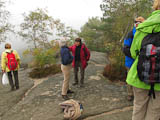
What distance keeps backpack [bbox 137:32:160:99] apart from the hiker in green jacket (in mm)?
77

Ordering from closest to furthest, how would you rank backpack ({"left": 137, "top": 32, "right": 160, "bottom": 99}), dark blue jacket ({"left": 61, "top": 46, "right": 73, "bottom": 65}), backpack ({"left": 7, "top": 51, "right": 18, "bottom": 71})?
1. backpack ({"left": 137, "top": 32, "right": 160, "bottom": 99})
2. dark blue jacket ({"left": 61, "top": 46, "right": 73, "bottom": 65})
3. backpack ({"left": 7, "top": 51, "right": 18, "bottom": 71})

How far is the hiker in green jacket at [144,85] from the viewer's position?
1646 millimetres

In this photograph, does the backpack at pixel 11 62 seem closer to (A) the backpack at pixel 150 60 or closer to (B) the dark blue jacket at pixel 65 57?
(B) the dark blue jacket at pixel 65 57

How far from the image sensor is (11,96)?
4.65 meters

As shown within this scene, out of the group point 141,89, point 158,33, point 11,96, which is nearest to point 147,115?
point 141,89

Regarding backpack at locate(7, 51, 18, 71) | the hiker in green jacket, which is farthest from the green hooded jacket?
backpack at locate(7, 51, 18, 71)

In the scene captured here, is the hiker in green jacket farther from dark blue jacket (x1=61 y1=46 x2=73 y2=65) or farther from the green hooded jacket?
dark blue jacket (x1=61 y1=46 x2=73 y2=65)

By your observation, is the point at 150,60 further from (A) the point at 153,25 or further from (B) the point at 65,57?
(B) the point at 65,57

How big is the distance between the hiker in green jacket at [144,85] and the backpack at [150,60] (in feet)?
0.25

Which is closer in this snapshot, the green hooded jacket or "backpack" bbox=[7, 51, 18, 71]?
the green hooded jacket

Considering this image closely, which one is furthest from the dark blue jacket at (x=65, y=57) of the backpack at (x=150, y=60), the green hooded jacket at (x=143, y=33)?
the backpack at (x=150, y=60)

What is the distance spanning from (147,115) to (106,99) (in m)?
2.07

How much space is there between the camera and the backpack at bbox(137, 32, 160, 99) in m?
1.60


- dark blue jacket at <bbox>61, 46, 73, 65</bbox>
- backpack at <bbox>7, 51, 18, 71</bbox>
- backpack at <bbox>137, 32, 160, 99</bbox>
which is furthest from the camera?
backpack at <bbox>7, 51, 18, 71</bbox>
